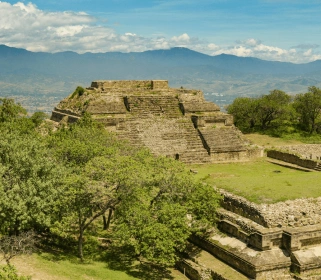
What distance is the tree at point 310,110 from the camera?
141ft

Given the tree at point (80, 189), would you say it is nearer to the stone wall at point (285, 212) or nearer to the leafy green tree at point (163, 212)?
the leafy green tree at point (163, 212)

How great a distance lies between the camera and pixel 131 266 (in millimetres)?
17188

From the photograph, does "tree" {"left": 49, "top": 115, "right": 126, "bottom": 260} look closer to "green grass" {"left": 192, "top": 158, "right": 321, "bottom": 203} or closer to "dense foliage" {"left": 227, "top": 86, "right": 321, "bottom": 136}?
"green grass" {"left": 192, "top": 158, "right": 321, "bottom": 203}

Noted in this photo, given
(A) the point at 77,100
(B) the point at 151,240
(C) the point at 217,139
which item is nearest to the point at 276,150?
(C) the point at 217,139

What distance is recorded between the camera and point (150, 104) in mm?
33062

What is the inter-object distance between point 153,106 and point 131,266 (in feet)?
56.9

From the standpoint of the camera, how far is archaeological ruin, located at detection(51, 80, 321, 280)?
1594 cm

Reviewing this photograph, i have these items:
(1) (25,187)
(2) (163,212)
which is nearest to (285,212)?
(2) (163,212)

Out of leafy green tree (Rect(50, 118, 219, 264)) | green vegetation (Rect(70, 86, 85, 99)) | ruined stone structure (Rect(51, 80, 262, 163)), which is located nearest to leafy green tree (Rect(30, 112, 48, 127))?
ruined stone structure (Rect(51, 80, 262, 163))

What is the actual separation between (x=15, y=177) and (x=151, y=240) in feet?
17.6

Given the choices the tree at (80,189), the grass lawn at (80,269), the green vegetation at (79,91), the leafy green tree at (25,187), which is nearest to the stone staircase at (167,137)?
the green vegetation at (79,91)

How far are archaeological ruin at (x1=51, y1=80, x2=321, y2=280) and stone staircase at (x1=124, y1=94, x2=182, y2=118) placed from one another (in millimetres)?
71

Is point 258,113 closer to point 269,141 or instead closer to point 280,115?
point 280,115

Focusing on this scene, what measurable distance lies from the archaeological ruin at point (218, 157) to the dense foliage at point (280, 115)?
881 cm
